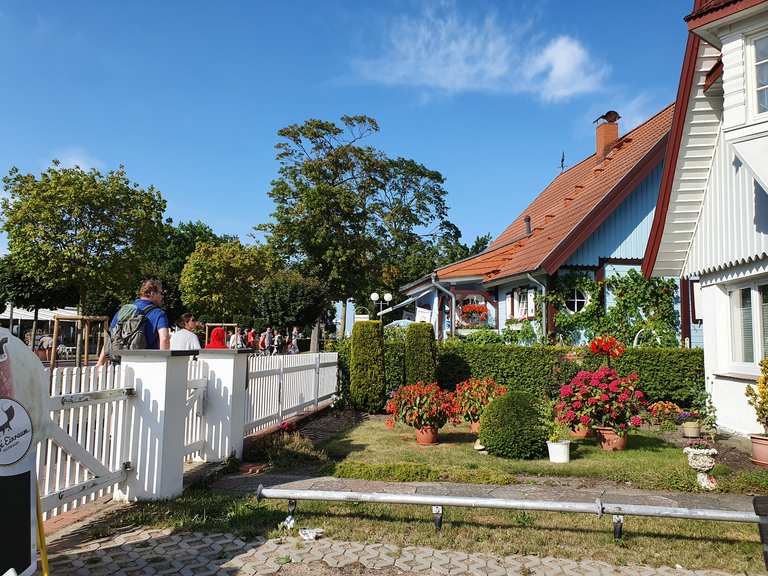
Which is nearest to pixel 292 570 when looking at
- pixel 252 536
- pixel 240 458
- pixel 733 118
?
pixel 252 536

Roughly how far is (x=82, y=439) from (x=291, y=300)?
30.5m

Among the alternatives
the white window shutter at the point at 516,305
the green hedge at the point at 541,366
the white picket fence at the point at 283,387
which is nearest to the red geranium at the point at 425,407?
the white picket fence at the point at 283,387

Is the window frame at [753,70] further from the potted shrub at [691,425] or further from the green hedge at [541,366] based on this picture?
the green hedge at [541,366]

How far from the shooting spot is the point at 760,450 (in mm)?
7039

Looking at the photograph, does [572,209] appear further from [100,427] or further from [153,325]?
[100,427]

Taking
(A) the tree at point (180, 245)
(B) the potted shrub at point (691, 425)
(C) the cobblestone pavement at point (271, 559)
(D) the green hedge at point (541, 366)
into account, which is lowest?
(C) the cobblestone pavement at point (271, 559)

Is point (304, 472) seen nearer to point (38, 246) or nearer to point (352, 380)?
point (352, 380)

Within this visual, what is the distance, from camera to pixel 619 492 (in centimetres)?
586

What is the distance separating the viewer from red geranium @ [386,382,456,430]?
339 inches

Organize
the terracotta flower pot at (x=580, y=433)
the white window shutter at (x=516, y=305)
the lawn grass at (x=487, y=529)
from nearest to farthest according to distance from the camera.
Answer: the lawn grass at (x=487, y=529)
the terracotta flower pot at (x=580, y=433)
the white window shutter at (x=516, y=305)

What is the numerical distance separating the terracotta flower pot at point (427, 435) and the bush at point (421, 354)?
3911 mm

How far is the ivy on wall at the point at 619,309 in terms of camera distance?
1429 centimetres

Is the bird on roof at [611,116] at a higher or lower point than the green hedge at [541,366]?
higher

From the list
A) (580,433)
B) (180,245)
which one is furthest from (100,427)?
(180,245)
